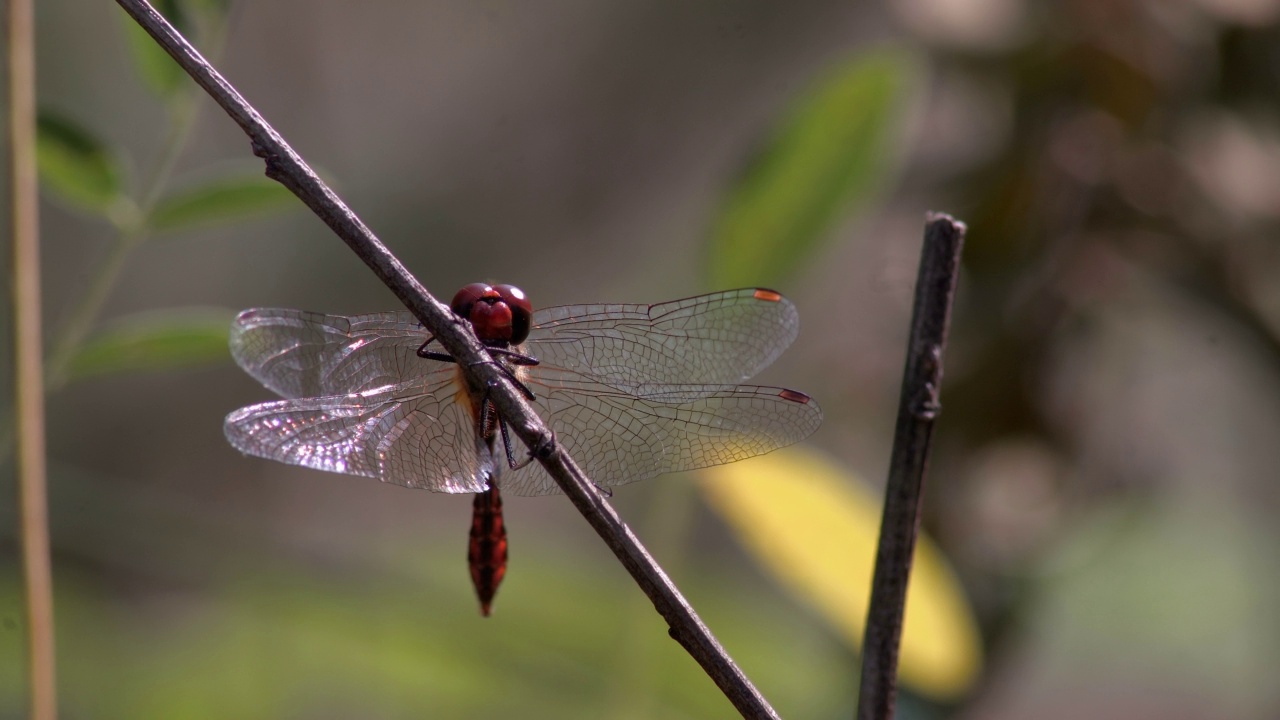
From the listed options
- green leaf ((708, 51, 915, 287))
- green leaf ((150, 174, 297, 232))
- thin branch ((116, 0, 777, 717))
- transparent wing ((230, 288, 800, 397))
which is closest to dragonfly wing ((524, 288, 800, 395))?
transparent wing ((230, 288, 800, 397))

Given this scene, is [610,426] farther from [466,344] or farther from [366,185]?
[366,185]

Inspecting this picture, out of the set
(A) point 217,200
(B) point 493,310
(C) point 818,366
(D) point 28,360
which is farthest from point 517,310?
(C) point 818,366

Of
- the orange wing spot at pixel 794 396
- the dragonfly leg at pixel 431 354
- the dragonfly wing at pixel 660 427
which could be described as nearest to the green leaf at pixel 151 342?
the dragonfly leg at pixel 431 354

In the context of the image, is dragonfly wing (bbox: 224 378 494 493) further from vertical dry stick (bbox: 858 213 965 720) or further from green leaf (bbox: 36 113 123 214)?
vertical dry stick (bbox: 858 213 965 720)

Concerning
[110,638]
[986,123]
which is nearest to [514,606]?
[110,638]

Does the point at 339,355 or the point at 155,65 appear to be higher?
the point at 155,65

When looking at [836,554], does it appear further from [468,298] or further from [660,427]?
[468,298]

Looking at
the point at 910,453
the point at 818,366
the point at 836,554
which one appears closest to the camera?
the point at 910,453
